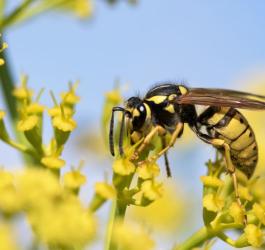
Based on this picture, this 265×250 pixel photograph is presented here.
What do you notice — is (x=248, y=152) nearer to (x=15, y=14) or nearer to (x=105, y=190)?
(x=105, y=190)

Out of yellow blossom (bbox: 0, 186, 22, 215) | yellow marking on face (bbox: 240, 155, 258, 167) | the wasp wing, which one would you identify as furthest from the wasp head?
yellow blossom (bbox: 0, 186, 22, 215)

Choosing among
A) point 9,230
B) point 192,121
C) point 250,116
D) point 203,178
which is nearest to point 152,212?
point 250,116

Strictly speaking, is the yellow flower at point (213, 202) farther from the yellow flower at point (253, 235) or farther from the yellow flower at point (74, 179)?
the yellow flower at point (74, 179)

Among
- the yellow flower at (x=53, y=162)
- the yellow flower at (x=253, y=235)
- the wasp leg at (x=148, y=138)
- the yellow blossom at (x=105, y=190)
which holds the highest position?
the yellow flower at (x=53, y=162)

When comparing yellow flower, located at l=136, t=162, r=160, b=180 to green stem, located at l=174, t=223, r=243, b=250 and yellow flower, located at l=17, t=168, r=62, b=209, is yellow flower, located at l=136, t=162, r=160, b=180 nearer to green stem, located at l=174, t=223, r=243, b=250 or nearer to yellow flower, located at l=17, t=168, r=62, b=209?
green stem, located at l=174, t=223, r=243, b=250

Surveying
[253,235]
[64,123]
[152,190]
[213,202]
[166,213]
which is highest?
[64,123]

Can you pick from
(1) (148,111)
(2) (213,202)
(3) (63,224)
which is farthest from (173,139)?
(3) (63,224)

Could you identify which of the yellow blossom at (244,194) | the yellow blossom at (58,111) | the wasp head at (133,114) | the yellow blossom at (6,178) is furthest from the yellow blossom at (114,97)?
the yellow blossom at (6,178)
